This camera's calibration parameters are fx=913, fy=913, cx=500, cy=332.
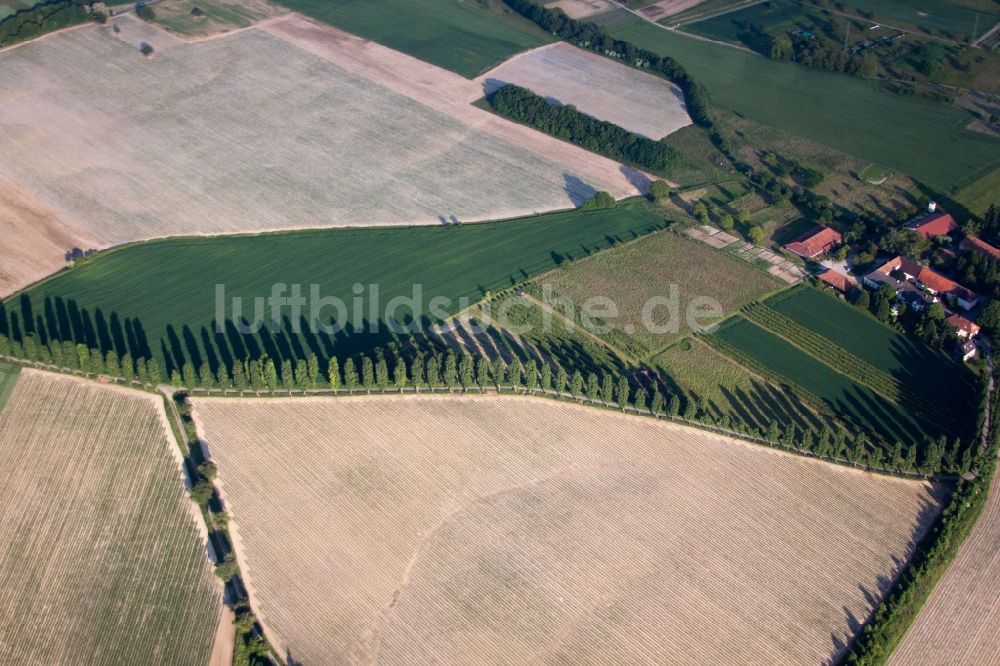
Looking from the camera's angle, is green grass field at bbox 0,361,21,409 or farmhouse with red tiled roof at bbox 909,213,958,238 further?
farmhouse with red tiled roof at bbox 909,213,958,238

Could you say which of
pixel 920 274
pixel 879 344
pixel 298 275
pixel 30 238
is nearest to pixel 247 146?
pixel 30 238

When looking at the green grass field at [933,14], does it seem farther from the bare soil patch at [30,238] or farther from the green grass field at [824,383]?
the bare soil patch at [30,238]

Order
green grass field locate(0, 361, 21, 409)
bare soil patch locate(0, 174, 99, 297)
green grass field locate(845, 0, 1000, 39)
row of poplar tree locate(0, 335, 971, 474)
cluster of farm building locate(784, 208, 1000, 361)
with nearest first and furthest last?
row of poplar tree locate(0, 335, 971, 474), green grass field locate(0, 361, 21, 409), cluster of farm building locate(784, 208, 1000, 361), bare soil patch locate(0, 174, 99, 297), green grass field locate(845, 0, 1000, 39)

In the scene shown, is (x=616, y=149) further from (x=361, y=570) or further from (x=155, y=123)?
(x=361, y=570)

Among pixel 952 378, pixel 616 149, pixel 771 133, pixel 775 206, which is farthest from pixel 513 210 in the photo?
pixel 952 378

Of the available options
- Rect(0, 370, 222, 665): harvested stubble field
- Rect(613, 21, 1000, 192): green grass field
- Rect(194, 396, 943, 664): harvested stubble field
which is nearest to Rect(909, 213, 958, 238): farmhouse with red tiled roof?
Rect(613, 21, 1000, 192): green grass field

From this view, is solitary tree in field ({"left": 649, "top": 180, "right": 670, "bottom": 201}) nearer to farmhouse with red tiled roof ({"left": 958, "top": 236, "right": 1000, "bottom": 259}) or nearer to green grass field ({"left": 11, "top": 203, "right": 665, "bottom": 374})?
green grass field ({"left": 11, "top": 203, "right": 665, "bottom": 374})

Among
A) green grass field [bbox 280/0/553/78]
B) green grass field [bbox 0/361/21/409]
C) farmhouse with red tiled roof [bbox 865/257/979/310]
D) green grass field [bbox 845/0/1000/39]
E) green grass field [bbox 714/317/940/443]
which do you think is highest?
green grass field [bbox 845/0/1000/39]
